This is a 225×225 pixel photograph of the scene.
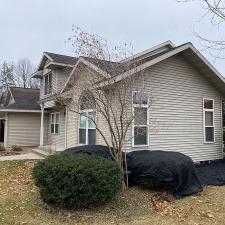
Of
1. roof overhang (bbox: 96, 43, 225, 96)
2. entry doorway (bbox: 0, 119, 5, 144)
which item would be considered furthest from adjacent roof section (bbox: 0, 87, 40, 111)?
roof overhang (bbox: 96, 43, 225, 96)

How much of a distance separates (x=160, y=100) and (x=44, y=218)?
8124mm

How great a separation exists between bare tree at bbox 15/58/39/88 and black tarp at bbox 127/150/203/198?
46.9 metres

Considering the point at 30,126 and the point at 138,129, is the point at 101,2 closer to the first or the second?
the point at 138,129

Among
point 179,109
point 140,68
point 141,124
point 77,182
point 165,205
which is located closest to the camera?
point 77,182

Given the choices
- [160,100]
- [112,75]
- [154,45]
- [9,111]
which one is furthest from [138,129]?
[9,111]

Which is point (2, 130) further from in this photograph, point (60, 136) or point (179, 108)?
point (179, 108)

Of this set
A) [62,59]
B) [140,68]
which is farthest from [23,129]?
[140,68]

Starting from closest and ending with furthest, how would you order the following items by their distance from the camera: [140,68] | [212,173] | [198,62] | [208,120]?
[140,68] → [212,173] → [198,62] → [208,120]

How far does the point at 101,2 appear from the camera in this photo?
8641 mm

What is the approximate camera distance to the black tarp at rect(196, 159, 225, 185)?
12.0 metres

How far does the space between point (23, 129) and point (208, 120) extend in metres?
14.2

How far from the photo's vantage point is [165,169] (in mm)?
9922

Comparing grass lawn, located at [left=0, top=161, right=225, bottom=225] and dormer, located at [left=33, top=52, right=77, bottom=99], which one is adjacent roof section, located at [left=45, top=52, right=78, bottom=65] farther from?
grass lawn, located at [left=0, top=161, right=225, bottom=225]

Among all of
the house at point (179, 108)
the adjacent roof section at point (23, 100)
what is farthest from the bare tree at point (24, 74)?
the house at point (179, 108)
